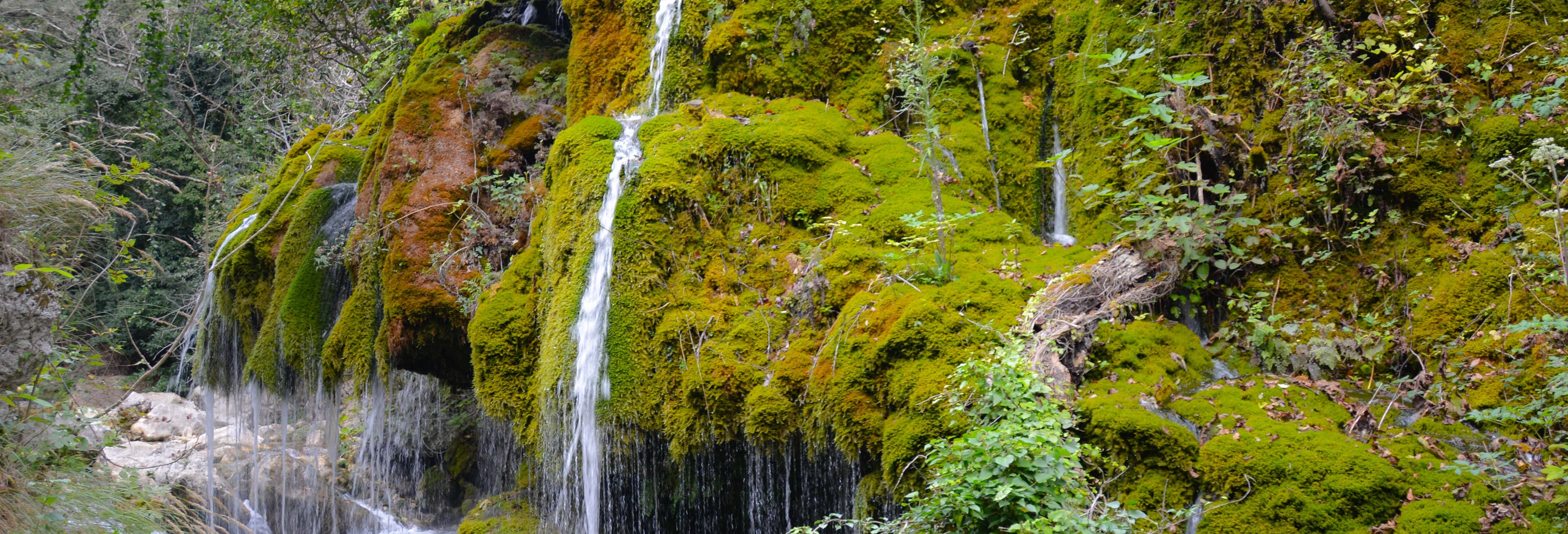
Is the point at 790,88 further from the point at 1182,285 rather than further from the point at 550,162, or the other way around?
the point at 1182,285

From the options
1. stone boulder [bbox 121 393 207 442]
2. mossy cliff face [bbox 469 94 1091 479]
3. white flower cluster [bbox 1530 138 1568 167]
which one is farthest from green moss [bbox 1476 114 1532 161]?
stone boulder [bbox 121 393 207 442]

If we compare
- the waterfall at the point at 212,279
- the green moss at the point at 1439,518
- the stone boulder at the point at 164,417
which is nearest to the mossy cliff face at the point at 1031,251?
the green moss at the point at 1439,518

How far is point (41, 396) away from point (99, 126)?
9.95 m

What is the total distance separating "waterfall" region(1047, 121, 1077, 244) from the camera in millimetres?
6367

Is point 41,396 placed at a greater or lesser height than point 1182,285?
lesser

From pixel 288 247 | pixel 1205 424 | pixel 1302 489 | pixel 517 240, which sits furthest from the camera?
pixel 288 247

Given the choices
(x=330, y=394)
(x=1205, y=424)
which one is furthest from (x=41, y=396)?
(x=1205, y=424)

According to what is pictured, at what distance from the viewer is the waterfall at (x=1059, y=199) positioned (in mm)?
6367

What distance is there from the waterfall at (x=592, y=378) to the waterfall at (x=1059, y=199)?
3085mm

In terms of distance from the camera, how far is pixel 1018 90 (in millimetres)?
6934

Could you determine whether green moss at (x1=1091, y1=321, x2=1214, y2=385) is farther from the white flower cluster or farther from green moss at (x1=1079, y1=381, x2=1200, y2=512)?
the white flower cluster

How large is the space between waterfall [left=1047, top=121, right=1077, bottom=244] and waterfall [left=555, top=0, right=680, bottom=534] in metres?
3.08

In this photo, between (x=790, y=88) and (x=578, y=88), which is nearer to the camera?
(x=790, y=88)

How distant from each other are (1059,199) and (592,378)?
3.64 metres
